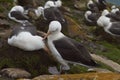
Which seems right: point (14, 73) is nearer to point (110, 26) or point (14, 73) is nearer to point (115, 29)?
point (115, 29)

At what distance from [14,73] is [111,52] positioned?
32.8 ft

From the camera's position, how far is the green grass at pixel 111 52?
840 inches

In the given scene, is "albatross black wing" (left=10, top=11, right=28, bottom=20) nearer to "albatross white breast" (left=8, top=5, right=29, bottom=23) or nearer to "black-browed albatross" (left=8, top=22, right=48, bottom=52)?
"albatross white breast" (left=8, top=5, right=29, bottom=23)

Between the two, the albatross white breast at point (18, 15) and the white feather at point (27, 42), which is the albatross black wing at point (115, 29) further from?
the white feather at point (27, 42)

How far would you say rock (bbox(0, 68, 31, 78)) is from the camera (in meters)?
13.1

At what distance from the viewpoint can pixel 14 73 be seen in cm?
1320

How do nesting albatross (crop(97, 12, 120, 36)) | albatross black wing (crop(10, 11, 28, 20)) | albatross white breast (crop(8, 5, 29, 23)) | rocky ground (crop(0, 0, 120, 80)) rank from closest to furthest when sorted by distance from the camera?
1. rocky ground (crop(0, 0, 120, 80))
2. albatross white breast (crop(8, 5, 29, 23))
3. albatross black wing (crop(10, 11, 28, 20))
4. nesting albatross (crop(97, 12, 120, 36))

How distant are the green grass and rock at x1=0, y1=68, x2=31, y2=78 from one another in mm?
8239

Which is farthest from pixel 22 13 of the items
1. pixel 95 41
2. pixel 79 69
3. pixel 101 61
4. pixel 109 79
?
pixel 109 79

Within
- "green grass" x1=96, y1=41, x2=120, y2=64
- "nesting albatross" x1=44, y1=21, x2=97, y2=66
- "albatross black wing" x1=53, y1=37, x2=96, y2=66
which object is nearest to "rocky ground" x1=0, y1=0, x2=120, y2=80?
"green grass" x1=96, y1=41, x2=120, y2=64

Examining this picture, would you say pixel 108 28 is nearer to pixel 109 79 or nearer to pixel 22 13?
pixel 22 13

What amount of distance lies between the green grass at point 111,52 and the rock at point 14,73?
8239 millimetres

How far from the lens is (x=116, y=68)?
56.4 ft

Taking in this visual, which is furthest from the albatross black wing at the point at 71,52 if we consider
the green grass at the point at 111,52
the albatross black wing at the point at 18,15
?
the albatross black wing at the point at 18,15
